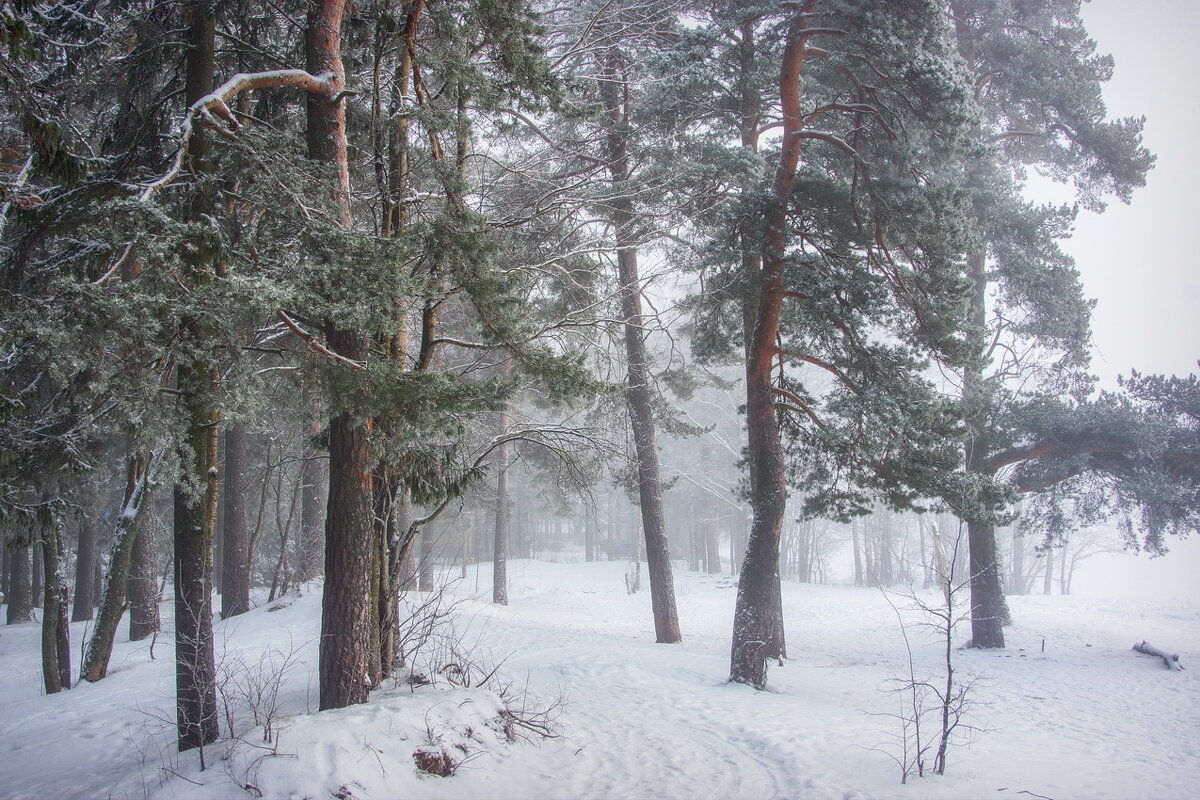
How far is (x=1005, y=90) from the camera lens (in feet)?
41.4

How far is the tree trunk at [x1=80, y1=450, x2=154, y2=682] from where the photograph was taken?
8.06 metres

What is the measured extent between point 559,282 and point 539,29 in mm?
5208

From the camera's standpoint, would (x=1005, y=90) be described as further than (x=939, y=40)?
Yes

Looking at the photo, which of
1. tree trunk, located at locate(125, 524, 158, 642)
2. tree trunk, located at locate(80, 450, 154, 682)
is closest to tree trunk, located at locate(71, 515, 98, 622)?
tree trunk, located at locate(125, 524, 158, 642)

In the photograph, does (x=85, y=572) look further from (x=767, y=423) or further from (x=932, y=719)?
(x=932, y=719)

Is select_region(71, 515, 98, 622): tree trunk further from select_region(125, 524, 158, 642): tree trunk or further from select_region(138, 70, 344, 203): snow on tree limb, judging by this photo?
select_region(138, 70, 344, 203): snow on tree limb

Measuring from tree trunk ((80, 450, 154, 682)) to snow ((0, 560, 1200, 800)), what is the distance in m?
0.45

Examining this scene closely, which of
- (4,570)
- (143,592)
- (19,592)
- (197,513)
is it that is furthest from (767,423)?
(4,570)

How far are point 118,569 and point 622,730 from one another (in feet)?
24.0

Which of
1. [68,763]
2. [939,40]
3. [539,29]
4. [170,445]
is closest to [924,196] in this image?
[939,40]

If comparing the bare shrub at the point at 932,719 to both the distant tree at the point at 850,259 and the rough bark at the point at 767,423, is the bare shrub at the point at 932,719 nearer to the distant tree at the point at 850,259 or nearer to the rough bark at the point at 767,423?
the rough bark at the point at 767,423

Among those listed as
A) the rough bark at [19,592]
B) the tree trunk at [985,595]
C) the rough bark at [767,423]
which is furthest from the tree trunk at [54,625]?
the tree trunk at [985,595]

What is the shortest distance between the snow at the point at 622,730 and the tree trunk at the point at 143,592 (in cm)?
64

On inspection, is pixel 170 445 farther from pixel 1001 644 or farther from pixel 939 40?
pixel 1001 644
